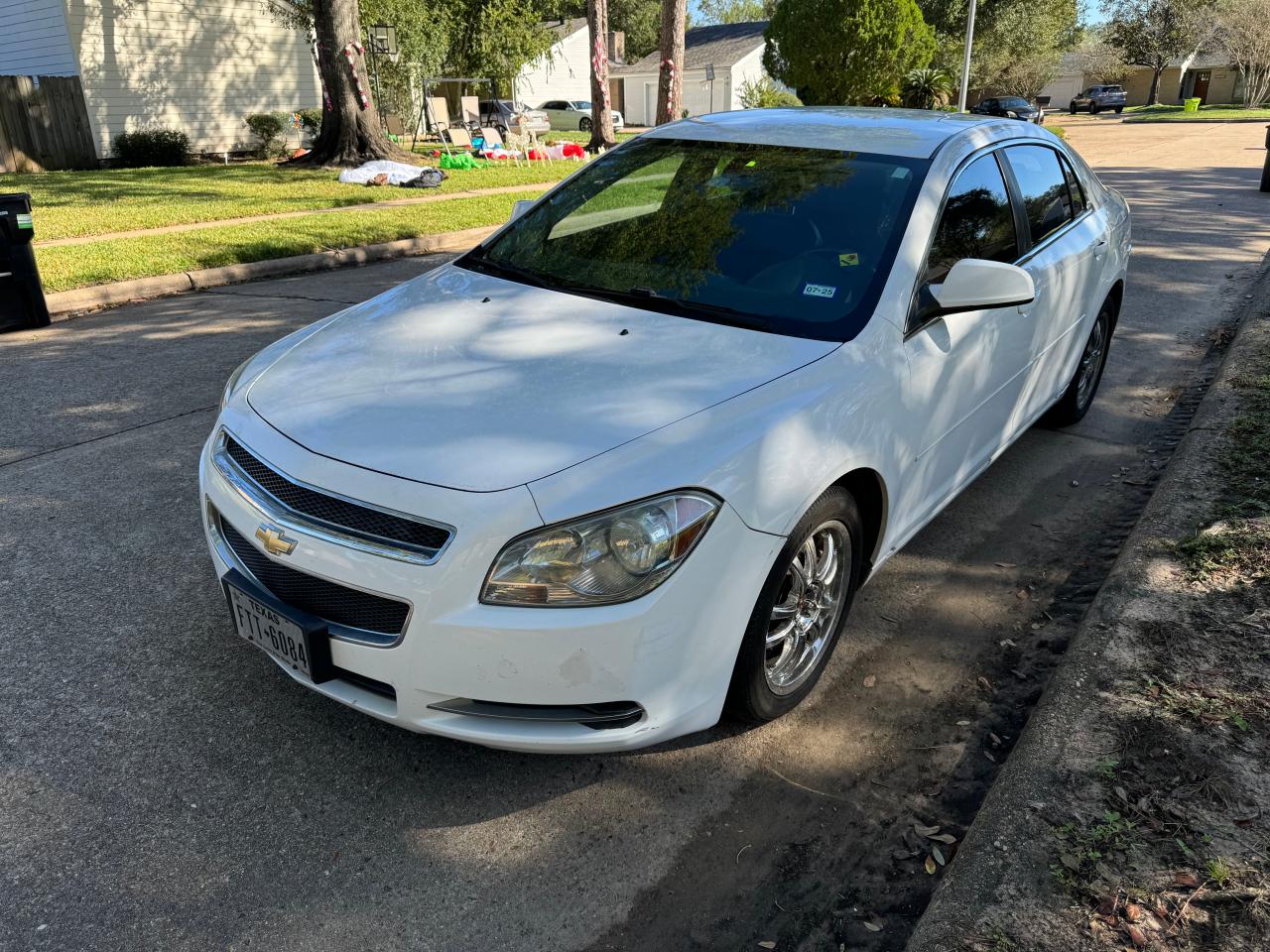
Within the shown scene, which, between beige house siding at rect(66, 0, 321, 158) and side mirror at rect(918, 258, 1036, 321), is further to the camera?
beige house siding at rect(66, 0, 321, 158)

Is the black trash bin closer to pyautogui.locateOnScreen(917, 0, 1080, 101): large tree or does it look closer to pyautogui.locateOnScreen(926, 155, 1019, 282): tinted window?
pyautogui.locateOnScreen(926, 155, 1019, 282): tinted window

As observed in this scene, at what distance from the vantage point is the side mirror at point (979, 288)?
10.2 feet

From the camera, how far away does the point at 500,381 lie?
9.04 feet

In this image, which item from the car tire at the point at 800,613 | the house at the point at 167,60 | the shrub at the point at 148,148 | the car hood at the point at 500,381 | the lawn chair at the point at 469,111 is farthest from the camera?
the lawn chair at the point at 469,111

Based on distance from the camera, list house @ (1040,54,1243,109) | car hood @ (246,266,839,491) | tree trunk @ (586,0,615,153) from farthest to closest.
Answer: house @ (1040,54,1243,109) → tree trunk @ (586,0,615,153) → car hood @ (246,266,839,491)

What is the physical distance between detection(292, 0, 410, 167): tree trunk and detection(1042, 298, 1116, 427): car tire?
49.1 feet

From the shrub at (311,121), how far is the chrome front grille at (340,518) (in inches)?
933

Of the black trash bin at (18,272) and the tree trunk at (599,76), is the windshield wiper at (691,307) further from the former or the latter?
the tree trunk at (599,76)

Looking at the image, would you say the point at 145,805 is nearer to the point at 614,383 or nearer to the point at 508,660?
the point at 508,660

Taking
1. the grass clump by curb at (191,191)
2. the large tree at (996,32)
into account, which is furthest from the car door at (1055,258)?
the large tree at (996,32)

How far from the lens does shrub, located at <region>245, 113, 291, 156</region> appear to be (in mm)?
22562

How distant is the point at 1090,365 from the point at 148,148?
21.4 meters

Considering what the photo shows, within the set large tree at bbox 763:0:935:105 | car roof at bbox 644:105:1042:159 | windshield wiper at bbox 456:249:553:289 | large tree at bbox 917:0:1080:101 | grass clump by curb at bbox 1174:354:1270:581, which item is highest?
large tree at bbox 917:0:1080:101

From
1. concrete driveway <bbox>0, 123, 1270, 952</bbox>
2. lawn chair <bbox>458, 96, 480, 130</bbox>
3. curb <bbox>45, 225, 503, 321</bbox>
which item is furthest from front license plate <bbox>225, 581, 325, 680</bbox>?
lawn chair <bbox>458, 96, 480, 130</bbox>
